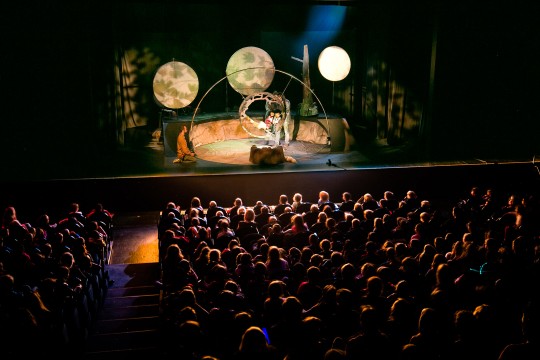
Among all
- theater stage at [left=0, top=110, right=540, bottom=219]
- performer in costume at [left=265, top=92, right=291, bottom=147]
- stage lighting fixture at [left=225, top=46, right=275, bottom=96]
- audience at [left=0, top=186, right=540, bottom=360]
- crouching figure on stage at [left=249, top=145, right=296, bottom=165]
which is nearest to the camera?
audience at [left=0, top=186, right=540, bottom=360]

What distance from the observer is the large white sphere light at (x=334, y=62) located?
12961 millimetres

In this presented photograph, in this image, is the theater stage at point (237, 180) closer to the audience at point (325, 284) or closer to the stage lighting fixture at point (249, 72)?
the stage lighting fixture at point (249, 72)

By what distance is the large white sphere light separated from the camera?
42.5 ft

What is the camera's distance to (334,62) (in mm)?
13031

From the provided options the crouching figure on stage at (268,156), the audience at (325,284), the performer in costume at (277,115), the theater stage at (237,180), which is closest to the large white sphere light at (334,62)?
the performer in costume at (277,115)

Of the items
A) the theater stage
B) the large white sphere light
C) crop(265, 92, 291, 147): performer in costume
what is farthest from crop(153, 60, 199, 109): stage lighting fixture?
the large white sphere light

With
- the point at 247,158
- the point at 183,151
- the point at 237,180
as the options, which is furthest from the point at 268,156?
the point at 183,151

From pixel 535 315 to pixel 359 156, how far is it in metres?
9.49

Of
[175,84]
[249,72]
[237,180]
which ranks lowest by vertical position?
[237,180]

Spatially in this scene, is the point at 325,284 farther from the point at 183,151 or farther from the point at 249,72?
the point at 249,72

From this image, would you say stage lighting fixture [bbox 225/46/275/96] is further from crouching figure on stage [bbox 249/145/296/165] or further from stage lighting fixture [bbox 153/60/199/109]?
crouching figure on stage [bbox 249/145/296/165]

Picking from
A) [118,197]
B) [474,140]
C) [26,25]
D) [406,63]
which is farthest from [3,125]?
[474,140]

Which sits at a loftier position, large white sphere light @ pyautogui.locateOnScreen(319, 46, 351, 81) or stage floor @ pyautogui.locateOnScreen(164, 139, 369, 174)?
large white sphere light @ pyautogui.locateOnScreen(319, 46, 351, 81)

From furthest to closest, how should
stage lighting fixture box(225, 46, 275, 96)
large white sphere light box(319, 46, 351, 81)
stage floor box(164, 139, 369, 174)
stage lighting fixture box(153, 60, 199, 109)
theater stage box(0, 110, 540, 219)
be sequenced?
1. stage lighting fixture box(225, 46, 275, 96)
2. stage lighting fixture box(153, 60, 199, 109)
3. large white sphere light box(319, 46, 351, 81)
4. stage floor box(164, 139, 369, 174)
5. theater stage box(0, 110, 540, 219)
